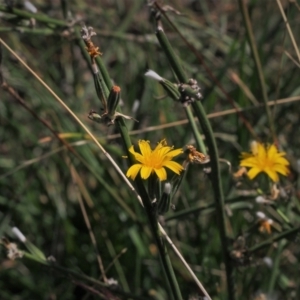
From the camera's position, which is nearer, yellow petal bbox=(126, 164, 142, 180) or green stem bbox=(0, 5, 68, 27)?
yellow petal bbox=(126, 164, 142, 180)

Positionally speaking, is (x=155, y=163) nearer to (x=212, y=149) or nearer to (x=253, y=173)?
(x=212, y=149)

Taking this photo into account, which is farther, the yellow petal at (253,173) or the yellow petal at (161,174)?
the yellow petal at (253,173)

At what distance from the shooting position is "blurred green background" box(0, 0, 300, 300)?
1438 millimetres

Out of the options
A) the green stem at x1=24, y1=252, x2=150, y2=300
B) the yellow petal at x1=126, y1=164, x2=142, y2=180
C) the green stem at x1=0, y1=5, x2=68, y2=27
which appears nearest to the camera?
the yellow petal at x1=126, y1=164, x2=142, y2=180

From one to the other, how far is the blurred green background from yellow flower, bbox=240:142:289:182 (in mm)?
115

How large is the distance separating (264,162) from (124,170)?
564 mm

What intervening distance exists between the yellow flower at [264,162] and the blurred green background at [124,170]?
0.12 m

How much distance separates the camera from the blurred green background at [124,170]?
4.72 ft

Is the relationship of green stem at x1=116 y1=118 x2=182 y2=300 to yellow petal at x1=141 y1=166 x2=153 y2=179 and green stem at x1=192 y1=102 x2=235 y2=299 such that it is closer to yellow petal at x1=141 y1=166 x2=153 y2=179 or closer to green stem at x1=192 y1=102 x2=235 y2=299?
yellow petal at x1=141 y1=166 x2=153 y2=179

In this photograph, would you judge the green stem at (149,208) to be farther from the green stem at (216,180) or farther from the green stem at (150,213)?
the green stem at (216,180)

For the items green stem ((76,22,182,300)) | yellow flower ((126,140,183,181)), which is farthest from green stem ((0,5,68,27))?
yellow flower ((126,140,183,181))

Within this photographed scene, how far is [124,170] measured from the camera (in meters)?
1.60

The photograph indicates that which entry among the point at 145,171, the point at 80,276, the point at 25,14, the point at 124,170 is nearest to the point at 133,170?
the point at 145,171

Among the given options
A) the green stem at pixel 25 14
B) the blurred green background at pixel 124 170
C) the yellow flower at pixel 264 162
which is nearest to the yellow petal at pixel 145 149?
the yellow flower at pixel 264 162
